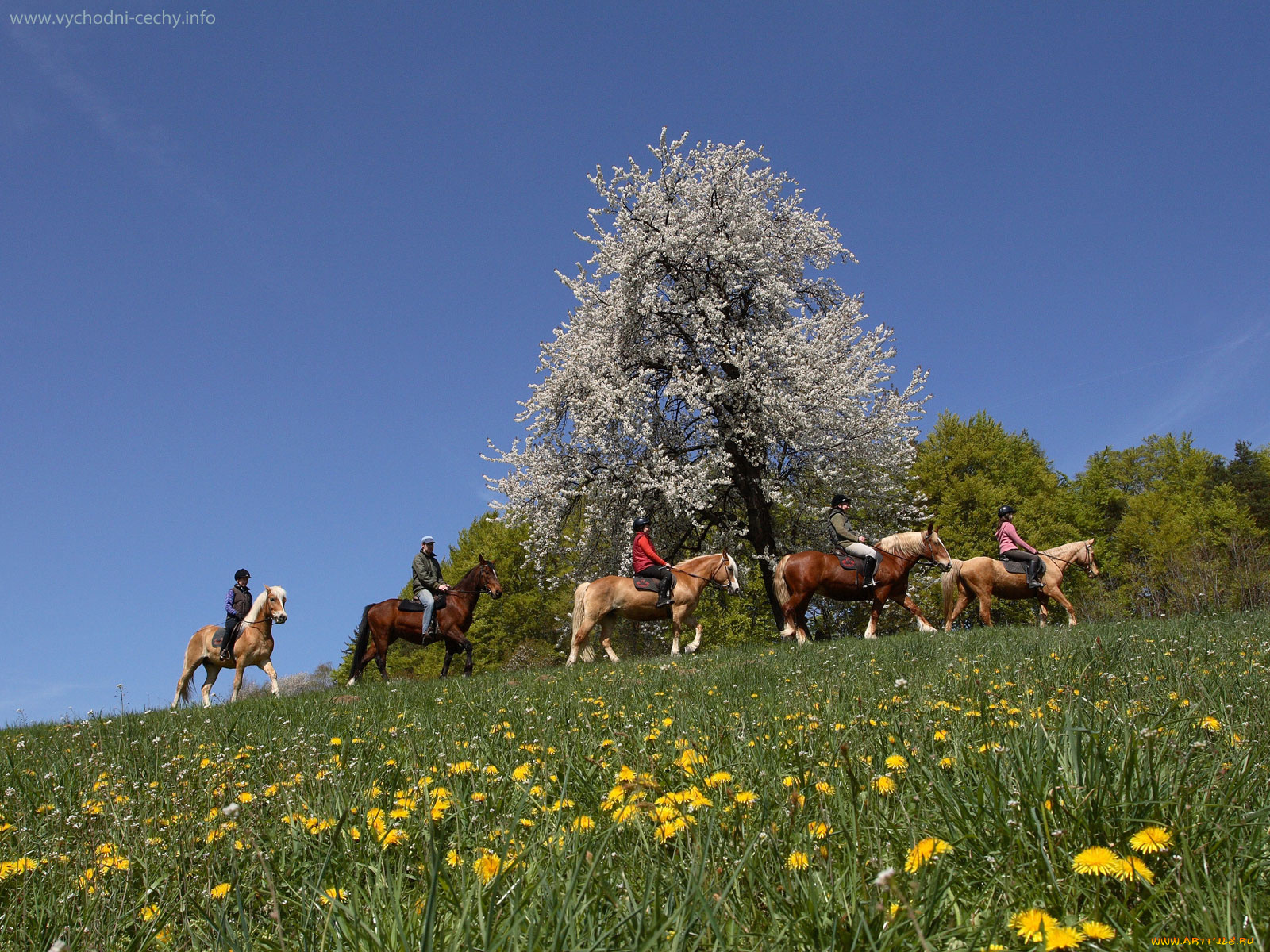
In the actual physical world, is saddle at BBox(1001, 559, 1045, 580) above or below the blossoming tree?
below

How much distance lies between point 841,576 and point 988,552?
81.1 feet

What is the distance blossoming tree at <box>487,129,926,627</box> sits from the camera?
24.0 metres

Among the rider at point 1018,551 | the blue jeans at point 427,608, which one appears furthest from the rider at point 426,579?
the rider at point 1018,551

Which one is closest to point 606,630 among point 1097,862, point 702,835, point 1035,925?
point 702,835

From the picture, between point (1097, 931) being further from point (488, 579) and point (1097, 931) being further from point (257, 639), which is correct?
point (257, 639)

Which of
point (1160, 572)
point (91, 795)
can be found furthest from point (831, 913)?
point (1160, 572)

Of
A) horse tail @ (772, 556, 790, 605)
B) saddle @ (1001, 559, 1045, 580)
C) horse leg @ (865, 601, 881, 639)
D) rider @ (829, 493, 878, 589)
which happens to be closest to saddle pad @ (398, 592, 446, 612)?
horse tail @ (772, 556, 790, 605)

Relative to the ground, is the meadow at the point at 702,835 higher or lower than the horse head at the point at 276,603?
lower

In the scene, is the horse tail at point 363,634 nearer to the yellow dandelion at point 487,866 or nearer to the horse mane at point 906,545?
the horse mane at point 906,545

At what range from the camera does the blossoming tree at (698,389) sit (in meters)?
24.0

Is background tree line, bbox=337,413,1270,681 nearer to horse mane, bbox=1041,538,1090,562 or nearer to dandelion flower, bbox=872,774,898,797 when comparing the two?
horse mane, bbox=1041,538,1090,562

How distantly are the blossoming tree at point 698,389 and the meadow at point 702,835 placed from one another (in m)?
18.8

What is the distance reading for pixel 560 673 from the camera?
441 inches

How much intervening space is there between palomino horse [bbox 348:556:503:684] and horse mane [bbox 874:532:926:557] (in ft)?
28.9
